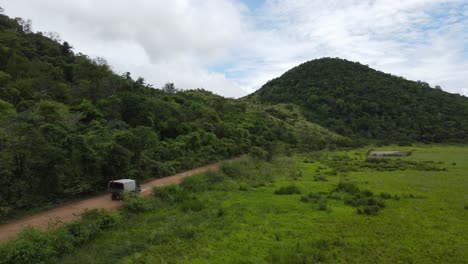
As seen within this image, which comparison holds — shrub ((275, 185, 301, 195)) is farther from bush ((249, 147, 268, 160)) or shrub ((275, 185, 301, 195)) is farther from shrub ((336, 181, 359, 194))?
bush ((249, 147, 268, 160))

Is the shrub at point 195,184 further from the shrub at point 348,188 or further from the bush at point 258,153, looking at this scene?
the bush at point 258,153

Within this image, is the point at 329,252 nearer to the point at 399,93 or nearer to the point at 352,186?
the point at 352,186

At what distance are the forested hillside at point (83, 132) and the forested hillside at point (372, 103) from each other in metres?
41.4

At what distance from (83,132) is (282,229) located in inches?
852

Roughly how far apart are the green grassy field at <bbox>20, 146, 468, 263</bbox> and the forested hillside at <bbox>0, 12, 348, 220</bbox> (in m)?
5.77

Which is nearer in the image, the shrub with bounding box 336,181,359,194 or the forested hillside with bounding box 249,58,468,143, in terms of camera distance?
the shrub with bounding box 336,181,359,194

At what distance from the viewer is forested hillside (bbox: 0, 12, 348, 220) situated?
18094mm

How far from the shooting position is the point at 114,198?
826 inches

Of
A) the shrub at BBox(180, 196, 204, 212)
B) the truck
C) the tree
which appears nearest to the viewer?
the shrub at BBox(180, 196, 204, 212)

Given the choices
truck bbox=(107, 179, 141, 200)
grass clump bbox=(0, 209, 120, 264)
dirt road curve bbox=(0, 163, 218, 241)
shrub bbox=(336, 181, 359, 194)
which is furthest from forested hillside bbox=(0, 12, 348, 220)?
shrub bbox=(336, 181, 359, 194)

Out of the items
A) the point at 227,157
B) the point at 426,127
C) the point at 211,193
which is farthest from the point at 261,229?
the point at 426,127

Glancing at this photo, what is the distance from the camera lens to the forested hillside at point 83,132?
18.1 m

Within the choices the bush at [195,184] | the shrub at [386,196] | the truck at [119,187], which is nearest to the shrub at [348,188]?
the shrub at [386,196]

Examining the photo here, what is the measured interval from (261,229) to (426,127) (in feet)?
329
